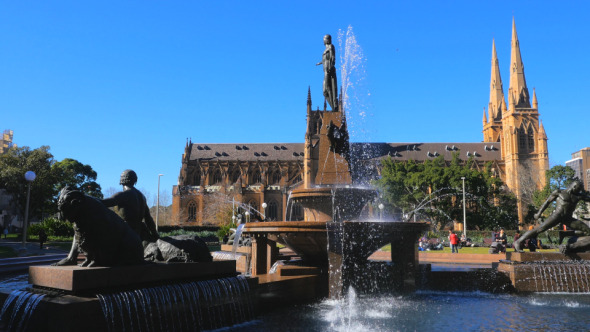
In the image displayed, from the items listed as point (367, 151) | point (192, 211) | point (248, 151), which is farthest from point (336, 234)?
point (248, 151)

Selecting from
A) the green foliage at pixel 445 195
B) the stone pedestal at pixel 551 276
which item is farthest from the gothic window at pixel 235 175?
the stone pedestal at pixel 551 276

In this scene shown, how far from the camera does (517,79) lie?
275 feet

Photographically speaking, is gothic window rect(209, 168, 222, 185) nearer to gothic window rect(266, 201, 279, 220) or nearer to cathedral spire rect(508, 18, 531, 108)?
gothic window rect(266, 201, 279, 220)

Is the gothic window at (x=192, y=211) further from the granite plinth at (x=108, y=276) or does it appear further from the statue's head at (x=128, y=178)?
the granite plinth at (x=108, y=276)

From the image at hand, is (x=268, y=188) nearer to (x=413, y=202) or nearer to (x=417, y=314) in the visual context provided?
(x=413, y=202)

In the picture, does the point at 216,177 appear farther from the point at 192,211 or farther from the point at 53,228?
the point at 53,228

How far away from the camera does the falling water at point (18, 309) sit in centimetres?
455

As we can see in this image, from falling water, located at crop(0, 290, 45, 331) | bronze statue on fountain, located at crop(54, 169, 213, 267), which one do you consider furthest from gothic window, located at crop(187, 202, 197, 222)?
falling water, located at crop(0, 290, 45, 331)

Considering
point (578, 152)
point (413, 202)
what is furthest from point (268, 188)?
point (578, 152)

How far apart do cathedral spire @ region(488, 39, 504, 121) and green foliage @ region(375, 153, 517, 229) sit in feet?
150

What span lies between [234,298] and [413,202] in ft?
163

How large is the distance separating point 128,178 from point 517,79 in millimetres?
92816

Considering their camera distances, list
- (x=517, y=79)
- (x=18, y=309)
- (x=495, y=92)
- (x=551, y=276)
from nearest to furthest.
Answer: (x=18, y=309)
(x=551, y=276)
(x=517, y=79)
(x=495, y=92)

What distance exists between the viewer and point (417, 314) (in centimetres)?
723
